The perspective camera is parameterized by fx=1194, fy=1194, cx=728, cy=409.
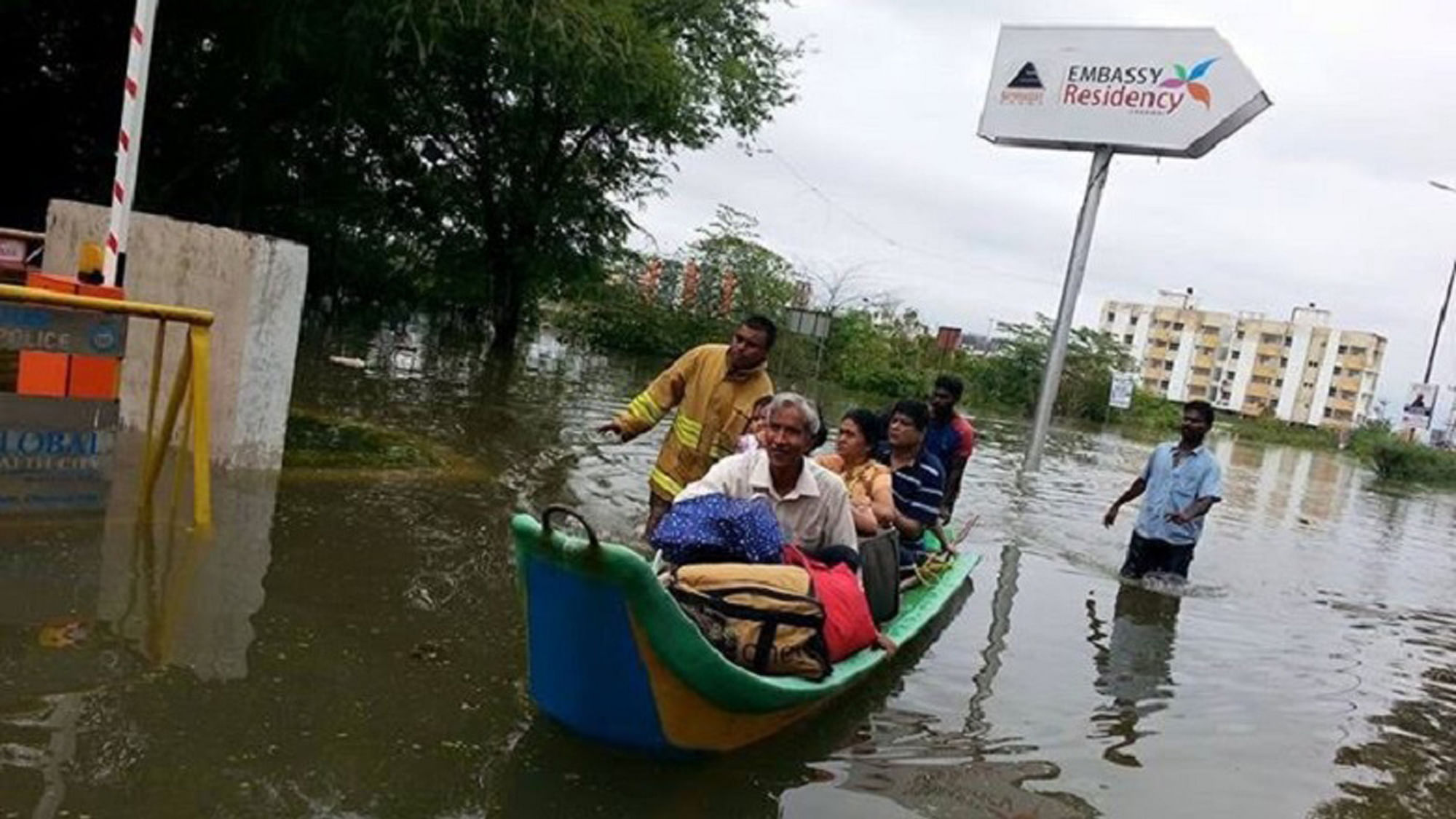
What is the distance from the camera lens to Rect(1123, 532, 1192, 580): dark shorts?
973cm

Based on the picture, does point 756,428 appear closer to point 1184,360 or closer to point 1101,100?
point 1101,100

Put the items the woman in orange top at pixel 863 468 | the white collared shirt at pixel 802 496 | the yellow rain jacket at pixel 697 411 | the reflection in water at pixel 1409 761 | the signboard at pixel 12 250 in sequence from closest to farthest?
the white collared shirt at pixel 802 496 → the reflection in water at pixel 1409 761 → the woman in orange top at pixel 863 468 → the yellow rain jacket at pixel 697 411 → the signboard at pixel 12 250

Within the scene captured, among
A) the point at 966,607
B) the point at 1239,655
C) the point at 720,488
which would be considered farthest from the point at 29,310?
the point at 1239,655

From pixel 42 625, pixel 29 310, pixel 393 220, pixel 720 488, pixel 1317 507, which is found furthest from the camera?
pixel 393 220

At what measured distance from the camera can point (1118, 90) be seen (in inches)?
723

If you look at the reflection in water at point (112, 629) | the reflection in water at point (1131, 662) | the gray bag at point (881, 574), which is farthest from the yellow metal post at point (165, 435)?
the reflection in water at point (1131, 662)

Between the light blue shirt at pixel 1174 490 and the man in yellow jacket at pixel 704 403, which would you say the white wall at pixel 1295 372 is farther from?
the man in yellow jacket at pixel 704 403

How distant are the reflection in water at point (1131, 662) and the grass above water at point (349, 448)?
5.39 m

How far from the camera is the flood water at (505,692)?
13.0ft

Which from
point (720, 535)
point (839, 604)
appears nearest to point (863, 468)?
point (839, 604)

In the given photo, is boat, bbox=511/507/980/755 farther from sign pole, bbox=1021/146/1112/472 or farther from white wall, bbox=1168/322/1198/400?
white wall, bbox=1168/322/1198/400

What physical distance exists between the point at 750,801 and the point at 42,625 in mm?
2861

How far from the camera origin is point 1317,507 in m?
22.2

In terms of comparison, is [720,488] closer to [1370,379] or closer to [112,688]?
[112,688]
